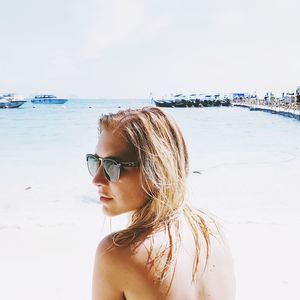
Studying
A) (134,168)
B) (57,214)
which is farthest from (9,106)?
(134,168)

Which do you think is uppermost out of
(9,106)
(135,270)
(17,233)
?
(135,270)

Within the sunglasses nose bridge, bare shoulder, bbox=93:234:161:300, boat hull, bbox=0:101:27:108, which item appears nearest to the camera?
bare shoulder, bbox=93:234:161:300

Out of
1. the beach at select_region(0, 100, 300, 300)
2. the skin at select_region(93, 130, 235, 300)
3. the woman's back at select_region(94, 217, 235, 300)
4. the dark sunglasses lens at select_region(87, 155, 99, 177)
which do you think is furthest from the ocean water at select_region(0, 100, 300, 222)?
the woman's back at select_region(94, 217, 235, 300)

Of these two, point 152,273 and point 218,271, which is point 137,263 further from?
point 218,271

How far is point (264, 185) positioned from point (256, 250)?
18.2ft

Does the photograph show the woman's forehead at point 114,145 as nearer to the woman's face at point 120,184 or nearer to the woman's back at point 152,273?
the woman's face at point 120,184

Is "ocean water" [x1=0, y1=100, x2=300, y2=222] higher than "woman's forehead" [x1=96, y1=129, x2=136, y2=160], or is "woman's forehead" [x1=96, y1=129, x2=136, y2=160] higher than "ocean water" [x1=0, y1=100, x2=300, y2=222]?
"woman's forehead" [x1=96, y1=129, x2=136, y2=160]

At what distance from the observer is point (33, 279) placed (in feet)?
12.5

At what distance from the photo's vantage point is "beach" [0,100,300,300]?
147 inches

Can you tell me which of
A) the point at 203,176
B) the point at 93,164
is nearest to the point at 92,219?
the point at 203,176

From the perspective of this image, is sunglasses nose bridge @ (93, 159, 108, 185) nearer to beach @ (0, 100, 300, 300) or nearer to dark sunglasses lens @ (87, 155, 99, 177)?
dark sunglasses lens @ (87, 155, 99, 177)

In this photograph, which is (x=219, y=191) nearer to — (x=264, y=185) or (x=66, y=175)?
(x=264, y=185)

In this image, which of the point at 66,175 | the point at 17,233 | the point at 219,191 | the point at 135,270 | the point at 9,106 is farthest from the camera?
the point at 9,106

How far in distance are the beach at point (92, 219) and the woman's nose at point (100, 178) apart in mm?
235
